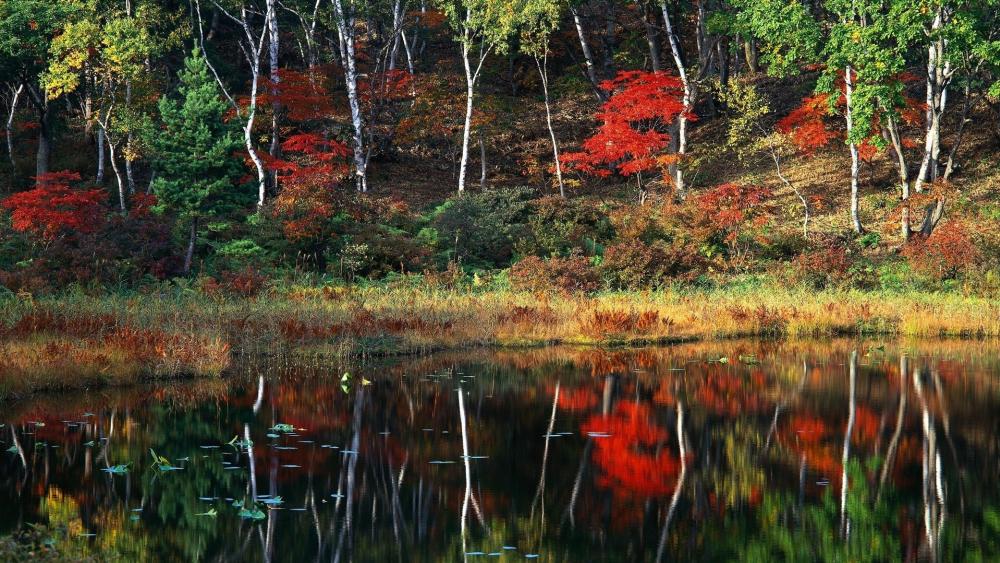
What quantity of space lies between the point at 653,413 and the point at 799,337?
1035cm

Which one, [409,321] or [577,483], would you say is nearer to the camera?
[577,483]

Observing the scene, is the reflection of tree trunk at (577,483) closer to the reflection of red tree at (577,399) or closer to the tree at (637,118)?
the reflection of red tree at (577,399)

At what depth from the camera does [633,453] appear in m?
13.5

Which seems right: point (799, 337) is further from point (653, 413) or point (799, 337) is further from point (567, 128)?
point (567, 128)

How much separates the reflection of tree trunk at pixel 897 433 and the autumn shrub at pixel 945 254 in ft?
29.5

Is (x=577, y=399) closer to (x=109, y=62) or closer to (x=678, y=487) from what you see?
(x=678, y=487)

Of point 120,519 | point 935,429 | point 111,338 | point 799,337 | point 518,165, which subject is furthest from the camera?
point 518,165

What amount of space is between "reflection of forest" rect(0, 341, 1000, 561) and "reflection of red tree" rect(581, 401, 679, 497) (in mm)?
45

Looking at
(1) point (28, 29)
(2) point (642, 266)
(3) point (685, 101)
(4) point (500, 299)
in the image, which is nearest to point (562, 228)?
(2) point (642, 266)

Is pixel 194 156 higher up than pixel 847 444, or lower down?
higher up

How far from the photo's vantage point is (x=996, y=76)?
122 feet

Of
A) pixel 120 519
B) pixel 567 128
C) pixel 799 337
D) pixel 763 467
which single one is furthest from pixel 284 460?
pixel 567 128

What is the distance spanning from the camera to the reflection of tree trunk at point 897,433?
39.7 ft

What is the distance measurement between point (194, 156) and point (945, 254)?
20.3 metres
